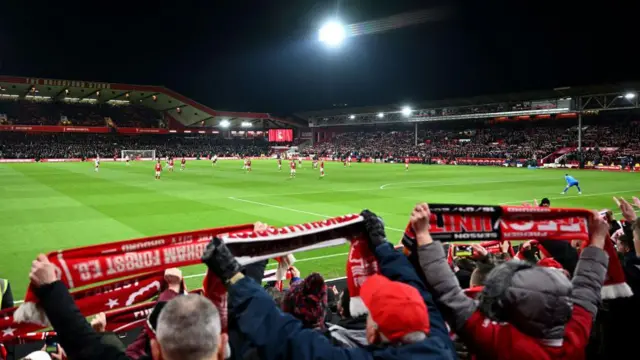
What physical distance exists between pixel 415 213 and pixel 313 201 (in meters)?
19.5

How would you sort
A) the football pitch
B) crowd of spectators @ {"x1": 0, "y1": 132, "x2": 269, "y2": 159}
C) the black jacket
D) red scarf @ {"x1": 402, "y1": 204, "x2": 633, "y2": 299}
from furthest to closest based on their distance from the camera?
crowd of spectators @ {"x1": 0, "y1": 132, "x2": 269, "y2": 159}, the football pitch, red scarf @ {"x1": 402, "y1": 204, "x2": 633, "y2": 299}, the black jacket

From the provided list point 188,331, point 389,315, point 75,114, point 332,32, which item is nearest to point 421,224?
point 389,315

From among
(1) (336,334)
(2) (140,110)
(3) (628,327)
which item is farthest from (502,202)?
(2) (140,110)

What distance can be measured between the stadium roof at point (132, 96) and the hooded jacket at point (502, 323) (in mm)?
75470

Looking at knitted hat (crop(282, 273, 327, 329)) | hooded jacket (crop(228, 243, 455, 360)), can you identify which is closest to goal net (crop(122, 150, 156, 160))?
knitted hat (crop(282, 273, 327, 329))

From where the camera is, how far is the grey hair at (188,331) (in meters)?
2.01

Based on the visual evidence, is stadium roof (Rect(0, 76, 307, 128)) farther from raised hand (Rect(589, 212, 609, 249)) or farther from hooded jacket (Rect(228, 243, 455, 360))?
raised hand (Rect(589, 212, 609, 249))

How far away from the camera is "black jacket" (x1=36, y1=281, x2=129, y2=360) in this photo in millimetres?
2281

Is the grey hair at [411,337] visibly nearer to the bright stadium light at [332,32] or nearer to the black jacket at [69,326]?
the black jacket at [69,326]

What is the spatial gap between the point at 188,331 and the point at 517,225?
265 cm

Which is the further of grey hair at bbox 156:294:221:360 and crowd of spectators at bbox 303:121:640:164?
crowd of spectators at bbox 303:121:640:164

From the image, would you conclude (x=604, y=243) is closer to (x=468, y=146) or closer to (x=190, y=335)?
(x=190, y=335)

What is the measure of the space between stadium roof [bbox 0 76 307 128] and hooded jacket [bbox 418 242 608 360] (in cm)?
7547

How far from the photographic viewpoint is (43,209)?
19.8m
